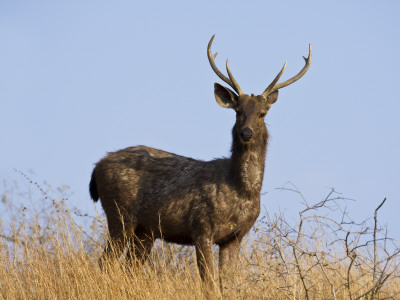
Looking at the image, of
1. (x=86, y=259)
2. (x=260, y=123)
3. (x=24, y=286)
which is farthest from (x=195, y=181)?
(x=24, y=286)

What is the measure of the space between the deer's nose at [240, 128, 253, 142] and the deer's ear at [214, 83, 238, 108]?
71 centimetres

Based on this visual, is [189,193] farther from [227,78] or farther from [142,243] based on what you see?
[227,78]

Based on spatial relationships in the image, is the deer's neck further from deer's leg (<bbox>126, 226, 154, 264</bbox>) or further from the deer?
deer's leg (<bbox>126, 226, 154, 264</bbox>)

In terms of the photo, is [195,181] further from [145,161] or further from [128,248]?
[128,248]

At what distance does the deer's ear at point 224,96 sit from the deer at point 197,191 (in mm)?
13

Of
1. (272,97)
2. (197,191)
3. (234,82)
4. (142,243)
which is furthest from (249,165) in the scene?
(142,243)

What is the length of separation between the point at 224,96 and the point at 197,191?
129 cm

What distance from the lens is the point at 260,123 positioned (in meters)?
7.95

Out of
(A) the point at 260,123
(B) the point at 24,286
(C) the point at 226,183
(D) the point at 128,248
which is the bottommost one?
(B) the point at 24,286

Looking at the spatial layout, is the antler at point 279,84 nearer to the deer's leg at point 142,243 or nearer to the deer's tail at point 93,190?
the deer's leg at point 142,243

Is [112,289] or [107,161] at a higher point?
[107,161]

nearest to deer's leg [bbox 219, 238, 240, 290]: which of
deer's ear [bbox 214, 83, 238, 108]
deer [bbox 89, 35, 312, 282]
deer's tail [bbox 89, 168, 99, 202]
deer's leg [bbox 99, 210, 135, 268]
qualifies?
deer [bbox 89, 35, 312, 282]

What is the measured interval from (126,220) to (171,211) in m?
0.72

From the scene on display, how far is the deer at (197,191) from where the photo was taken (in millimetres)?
7770
